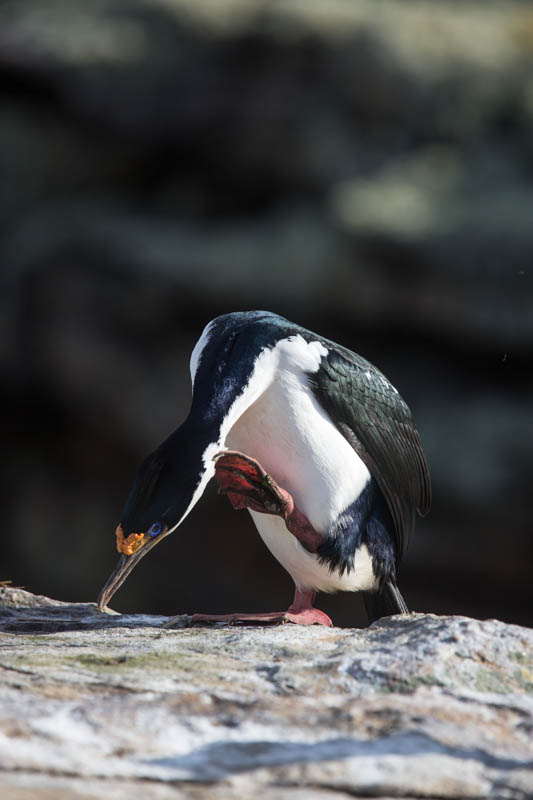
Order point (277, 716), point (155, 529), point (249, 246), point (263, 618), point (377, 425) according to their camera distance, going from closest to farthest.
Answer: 1. point (277, 716)
2. point (155, 529)
3. point (263, 618)
4. point (377, 425)
5. point (249, 246)

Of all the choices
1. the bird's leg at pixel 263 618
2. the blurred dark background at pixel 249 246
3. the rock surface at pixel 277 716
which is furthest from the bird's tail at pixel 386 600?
the blurred dark background at pixel 249 246

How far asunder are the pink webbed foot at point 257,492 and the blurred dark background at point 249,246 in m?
3.40

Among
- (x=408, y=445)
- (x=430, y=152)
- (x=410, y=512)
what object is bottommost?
(x=410, y=512)

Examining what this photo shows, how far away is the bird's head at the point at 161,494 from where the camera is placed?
9.10 ft

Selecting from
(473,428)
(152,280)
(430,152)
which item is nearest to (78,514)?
(152,280)

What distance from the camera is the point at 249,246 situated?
6.91 metres

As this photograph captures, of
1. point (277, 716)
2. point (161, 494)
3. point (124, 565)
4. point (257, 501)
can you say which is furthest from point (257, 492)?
point (277, 716)

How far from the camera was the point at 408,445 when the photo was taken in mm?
3453

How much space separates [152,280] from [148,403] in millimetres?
856

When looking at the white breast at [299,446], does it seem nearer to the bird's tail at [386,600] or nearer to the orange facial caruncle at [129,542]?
the bird's tail at [386,600]

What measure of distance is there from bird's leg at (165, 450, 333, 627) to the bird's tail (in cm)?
35

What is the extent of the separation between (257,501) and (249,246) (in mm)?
4128

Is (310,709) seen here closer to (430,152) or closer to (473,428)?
(473,428)

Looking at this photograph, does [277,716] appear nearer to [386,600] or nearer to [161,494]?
[161,494]
